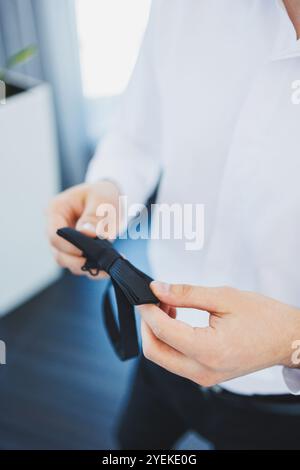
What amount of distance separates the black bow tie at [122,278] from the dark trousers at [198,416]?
5.3 inches

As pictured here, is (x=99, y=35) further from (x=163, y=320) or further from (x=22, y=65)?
(x=163, y=320)

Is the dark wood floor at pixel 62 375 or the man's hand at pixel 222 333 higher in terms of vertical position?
the man's hand at pixel 222 333

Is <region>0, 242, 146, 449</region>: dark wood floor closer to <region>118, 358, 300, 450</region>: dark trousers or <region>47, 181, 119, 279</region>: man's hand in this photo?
<region>118, 358, 300, 450</region>: dark trousers

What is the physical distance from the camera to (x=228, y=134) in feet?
1.72

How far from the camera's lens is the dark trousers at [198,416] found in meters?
0.57

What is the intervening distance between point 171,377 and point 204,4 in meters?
0.47

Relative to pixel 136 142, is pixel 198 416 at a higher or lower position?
lower

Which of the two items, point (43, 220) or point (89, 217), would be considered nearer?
point (89, 217)

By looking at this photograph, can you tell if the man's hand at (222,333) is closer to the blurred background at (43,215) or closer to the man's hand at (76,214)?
the man's hand at (76,214)

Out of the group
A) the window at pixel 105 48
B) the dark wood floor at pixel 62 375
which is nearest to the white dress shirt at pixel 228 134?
the dark wood floor at pixel 62 375

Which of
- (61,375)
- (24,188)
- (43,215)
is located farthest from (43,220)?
(61,375)

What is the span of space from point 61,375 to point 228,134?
0.95 meters

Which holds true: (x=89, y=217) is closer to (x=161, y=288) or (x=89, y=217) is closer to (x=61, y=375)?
(x=161, y=288)
